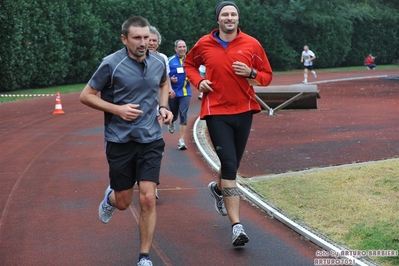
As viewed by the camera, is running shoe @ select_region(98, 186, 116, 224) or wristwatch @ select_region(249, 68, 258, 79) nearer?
running shoe @ select_region(98, 186, 116, 224)

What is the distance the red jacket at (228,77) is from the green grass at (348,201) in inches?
57.6

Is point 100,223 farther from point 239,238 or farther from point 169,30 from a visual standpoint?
point 169,30

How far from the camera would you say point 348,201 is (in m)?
8.41

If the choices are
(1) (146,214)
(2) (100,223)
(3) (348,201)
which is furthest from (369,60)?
(1) (146,214)

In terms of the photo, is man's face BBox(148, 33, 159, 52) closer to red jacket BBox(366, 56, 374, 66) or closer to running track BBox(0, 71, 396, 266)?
running track BBox(0, 71, 396, 266)

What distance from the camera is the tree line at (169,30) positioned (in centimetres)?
3097

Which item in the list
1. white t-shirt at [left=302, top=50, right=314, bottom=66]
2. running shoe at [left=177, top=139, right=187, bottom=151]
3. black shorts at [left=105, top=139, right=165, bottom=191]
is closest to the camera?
black shorts at [left=105, top=139, right=165, bottom=191]

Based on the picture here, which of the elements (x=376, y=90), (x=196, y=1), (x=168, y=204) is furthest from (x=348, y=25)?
(x=168, y=204)

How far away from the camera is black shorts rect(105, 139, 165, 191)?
6.36 m

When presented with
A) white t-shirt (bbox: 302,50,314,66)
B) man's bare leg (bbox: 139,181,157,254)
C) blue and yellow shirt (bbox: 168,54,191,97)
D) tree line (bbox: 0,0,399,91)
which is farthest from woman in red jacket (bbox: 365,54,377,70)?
man's bare leg (bbox: 139,181,157,254)

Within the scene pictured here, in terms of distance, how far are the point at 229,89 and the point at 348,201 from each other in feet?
7.21

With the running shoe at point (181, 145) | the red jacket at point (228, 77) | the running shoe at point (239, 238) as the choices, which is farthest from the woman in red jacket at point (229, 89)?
the running shoe at point (181, 145)

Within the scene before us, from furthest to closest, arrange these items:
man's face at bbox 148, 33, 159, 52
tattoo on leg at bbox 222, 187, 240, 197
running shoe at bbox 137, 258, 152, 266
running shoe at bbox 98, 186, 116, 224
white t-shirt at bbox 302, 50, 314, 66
Answer: white t-shirt at bbox 302, 50, 314, 66 → man's face at bbox 148, 33, 159, 52 → tattoo on leg at bbox 222, 187, 240, 197 → running shoe at bbox 98, 186, 116, 224 → running shoe at bbox 137, 258, 152, 266

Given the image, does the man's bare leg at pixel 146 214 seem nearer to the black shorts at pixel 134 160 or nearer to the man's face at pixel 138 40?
the black shorts at pixel 134 160
